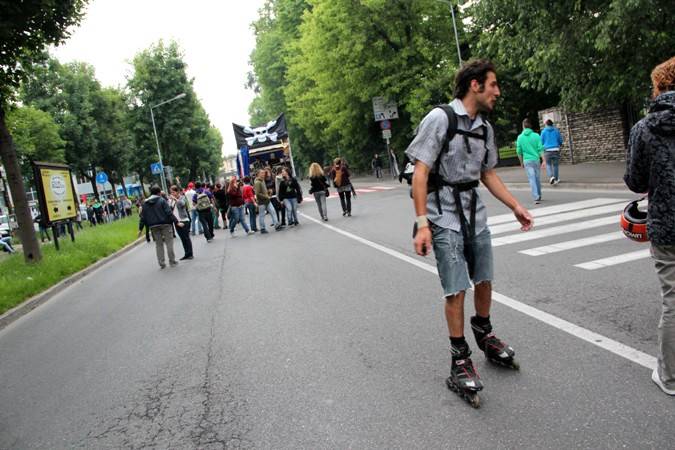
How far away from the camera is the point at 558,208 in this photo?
11648 millimetres

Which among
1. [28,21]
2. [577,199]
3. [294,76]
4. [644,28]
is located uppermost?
[294,76]

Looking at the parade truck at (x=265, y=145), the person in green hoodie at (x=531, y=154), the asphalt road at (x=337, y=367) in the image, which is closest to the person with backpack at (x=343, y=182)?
the person in green hoodie at (x=531, y=154)

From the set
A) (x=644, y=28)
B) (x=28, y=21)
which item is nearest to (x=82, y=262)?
(x=28, y=21)

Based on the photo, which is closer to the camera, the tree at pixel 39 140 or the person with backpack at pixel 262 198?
the person with backpack at pixel 262 198

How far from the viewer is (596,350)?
4.00 meters

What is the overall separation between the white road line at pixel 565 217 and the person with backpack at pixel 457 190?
675 centimetres

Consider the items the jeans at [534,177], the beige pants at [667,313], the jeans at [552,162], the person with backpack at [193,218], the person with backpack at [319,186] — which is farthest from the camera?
the person with backpack at [193,218]

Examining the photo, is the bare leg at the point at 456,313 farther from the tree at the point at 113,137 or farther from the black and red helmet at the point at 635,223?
the tree at the point at 113,137

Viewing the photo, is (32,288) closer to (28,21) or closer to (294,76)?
(28,21)

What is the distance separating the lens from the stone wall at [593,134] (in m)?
20.1

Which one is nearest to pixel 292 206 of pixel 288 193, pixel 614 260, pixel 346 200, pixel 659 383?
pixel 288 193

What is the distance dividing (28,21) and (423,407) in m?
11.4

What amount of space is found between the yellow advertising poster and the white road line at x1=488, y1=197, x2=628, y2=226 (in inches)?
429

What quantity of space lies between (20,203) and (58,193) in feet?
8.63
